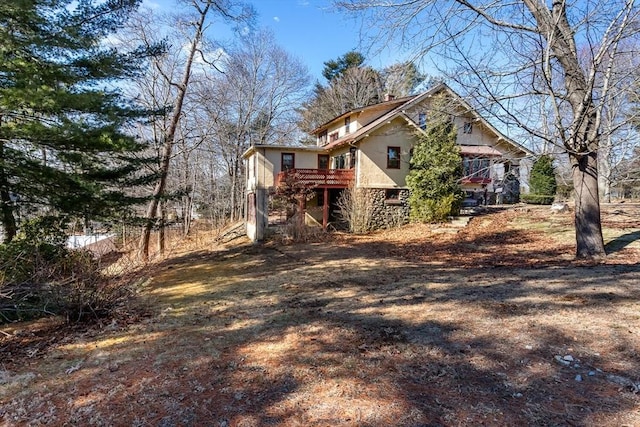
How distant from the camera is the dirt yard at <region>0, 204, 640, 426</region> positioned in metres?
2.67

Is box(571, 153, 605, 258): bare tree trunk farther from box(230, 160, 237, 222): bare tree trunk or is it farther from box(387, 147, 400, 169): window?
box(230, 160, 237, 222): bare tree trunk

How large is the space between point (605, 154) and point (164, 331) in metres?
12.4

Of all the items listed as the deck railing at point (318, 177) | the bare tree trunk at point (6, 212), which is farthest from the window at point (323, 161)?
the bare tree trunk at point (6, 212)

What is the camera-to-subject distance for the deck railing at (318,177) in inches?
671

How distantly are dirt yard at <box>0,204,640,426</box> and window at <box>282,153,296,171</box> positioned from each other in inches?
508

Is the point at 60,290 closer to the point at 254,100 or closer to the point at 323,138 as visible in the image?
the point at 323,138

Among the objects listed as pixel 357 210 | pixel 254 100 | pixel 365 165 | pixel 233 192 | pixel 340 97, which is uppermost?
pixel 340 97

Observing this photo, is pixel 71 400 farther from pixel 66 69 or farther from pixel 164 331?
pixel 66 69

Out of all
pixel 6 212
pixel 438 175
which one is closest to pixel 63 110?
→ pixel 6 212

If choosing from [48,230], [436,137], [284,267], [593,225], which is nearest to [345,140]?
[436,137]

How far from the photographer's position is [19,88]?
241 inches

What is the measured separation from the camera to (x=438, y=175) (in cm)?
1633

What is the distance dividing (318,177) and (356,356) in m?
14.6

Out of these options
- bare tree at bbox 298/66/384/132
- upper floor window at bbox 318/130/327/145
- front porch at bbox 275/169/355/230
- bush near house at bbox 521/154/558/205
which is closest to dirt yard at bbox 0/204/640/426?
front porch at bbox 275/169/355/230
